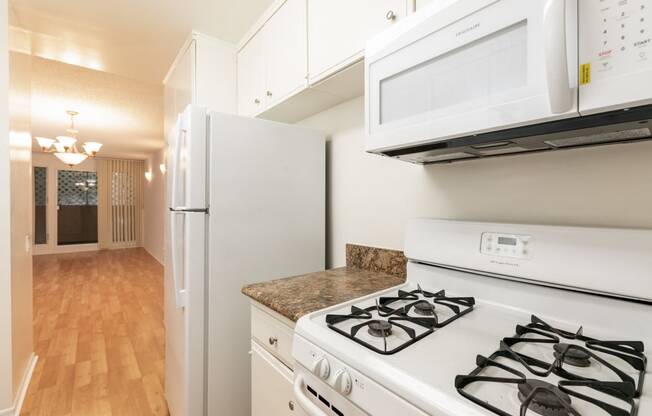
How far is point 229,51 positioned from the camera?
2.16 m

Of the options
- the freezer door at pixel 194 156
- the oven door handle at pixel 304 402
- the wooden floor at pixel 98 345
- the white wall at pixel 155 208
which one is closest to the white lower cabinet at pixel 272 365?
the oven door handle at pixel 304 402

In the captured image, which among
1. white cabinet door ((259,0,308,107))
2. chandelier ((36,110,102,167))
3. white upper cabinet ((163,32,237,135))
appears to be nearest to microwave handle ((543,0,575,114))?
white cabinet door ((259,0,308,107))

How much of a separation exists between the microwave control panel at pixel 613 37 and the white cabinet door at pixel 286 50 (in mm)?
1070

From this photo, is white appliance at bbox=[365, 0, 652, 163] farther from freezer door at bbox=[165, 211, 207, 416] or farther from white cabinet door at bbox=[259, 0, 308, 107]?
freezer door at bbox=[165, 211, 207, 416]

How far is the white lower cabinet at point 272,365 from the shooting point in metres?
1.05

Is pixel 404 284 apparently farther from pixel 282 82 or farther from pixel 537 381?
pixel 282 82

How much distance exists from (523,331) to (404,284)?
0.50m

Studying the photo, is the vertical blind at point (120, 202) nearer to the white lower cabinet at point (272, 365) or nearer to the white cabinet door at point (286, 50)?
the white cabinet door at point (286, 50)

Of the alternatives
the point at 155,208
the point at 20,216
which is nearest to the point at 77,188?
the point at 155,208

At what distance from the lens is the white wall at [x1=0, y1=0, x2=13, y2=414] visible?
1.67 metres

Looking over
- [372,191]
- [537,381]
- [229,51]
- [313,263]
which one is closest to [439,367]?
[537,381]

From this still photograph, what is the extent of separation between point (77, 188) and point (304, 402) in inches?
384

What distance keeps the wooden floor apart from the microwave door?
2226 mm

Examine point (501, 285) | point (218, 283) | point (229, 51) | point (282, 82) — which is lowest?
point (218, 283)
